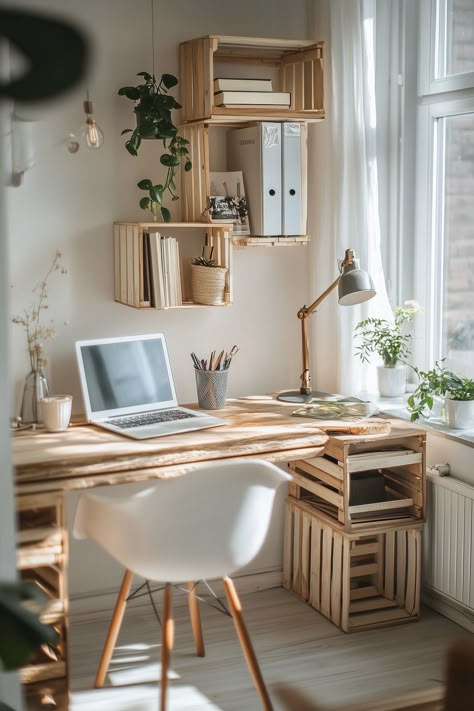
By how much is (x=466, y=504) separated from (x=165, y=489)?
3.92ft

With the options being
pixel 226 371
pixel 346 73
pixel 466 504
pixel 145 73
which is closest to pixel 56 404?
pixel 226 371

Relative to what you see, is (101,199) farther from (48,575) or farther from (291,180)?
(48,575)

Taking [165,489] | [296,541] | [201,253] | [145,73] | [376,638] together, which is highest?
[145,73]

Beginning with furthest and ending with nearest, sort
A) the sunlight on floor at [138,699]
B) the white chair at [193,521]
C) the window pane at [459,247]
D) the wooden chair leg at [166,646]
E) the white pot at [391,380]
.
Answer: the white pot at [391,380]
the window pane at [459,247]
the sunlight on floor at [138,699]
the wooden chair leg at [166,646]
the white chair at [193,521]

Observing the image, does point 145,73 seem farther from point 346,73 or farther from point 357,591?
point 357,591

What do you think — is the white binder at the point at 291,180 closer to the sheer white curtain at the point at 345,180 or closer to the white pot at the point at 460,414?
the sheer white curtain at the point at 345,180

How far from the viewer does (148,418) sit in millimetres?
2979

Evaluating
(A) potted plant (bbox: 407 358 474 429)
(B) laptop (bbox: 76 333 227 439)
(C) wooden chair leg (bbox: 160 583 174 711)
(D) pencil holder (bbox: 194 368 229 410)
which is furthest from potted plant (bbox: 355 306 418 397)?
(C) wooden chair leg (bbox: 160 583 174 711)

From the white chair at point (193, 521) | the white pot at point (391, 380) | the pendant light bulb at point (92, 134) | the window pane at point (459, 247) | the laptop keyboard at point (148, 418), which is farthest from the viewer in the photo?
the white pot at point (391, 380)

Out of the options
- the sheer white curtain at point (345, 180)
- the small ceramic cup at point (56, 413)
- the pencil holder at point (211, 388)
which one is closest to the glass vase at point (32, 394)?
the small ceramic cup at point (56, 413)

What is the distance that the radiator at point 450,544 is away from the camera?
297 cm

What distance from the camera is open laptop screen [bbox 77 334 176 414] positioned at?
2979mm

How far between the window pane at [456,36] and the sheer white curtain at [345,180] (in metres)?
0.27

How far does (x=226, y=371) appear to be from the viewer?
125 inches
